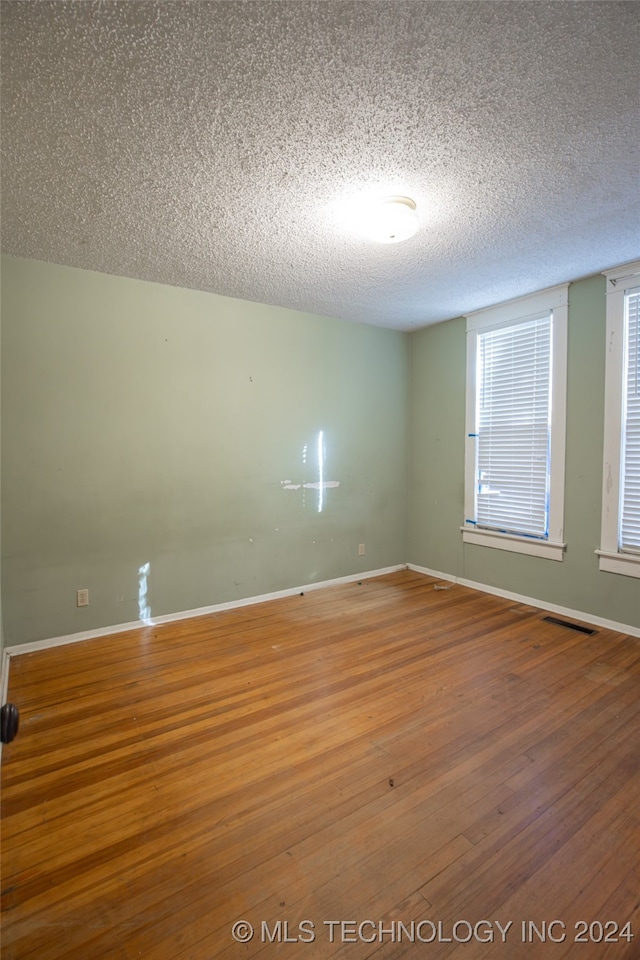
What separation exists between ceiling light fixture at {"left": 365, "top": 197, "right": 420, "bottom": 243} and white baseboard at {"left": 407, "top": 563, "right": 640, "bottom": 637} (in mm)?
3126

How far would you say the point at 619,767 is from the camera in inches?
68.7

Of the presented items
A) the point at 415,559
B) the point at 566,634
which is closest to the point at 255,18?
the point at 566,634

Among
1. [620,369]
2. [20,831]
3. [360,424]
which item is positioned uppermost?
[620,369]

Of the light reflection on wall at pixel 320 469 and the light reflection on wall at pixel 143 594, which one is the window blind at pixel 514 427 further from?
the light reflection on wall at pixel 143 594

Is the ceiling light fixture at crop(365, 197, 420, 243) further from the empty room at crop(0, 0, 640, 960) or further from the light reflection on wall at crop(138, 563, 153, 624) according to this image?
the light reflection on wall at crop(138, 563, 153, 624)

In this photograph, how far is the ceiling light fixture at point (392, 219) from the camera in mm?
2148

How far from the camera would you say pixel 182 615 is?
3.42 m

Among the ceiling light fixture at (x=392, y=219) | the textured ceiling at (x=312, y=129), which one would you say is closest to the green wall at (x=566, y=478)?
the textured ceiling at (x=312, y=129)

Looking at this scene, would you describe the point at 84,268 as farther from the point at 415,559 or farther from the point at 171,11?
the point at 415,559

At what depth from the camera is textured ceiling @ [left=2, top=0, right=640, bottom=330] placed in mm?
1272

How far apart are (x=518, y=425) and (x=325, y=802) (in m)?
3.27

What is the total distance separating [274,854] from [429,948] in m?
0.52

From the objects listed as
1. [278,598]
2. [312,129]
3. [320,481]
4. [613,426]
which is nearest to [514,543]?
[613,426]

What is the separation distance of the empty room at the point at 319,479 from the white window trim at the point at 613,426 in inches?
0.9
